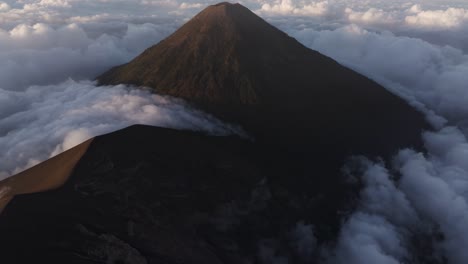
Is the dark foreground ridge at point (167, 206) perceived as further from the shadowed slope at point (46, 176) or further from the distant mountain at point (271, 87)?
the distant mountain at point (271, 87)

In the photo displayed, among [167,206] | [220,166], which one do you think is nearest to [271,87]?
[220,166]

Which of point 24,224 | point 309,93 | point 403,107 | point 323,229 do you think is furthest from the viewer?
point 403,107

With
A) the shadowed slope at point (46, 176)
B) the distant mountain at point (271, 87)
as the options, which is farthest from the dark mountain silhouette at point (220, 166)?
the distant mountain at point (271, 87)

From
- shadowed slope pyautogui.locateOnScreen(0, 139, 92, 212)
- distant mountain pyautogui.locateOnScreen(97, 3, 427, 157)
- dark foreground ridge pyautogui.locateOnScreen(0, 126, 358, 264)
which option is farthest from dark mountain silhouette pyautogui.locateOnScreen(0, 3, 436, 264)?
distant mountain pyautogui.locateOnScreen(97, 3, 427, 157)

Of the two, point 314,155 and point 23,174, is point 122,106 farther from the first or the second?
point 314,155

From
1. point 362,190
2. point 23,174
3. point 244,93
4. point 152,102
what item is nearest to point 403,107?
point 362,190

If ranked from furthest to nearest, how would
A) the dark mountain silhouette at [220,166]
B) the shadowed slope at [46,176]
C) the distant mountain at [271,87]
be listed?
the distant mountain at [271,87] < the shadowed slope at [46,176] < the dark mountain silhouette at [220,166]

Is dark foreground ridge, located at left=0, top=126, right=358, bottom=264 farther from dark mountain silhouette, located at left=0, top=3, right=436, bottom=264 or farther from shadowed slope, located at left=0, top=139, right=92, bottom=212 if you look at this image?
shadowed slope, located at left=0, top=139, right=92, bottom=212
